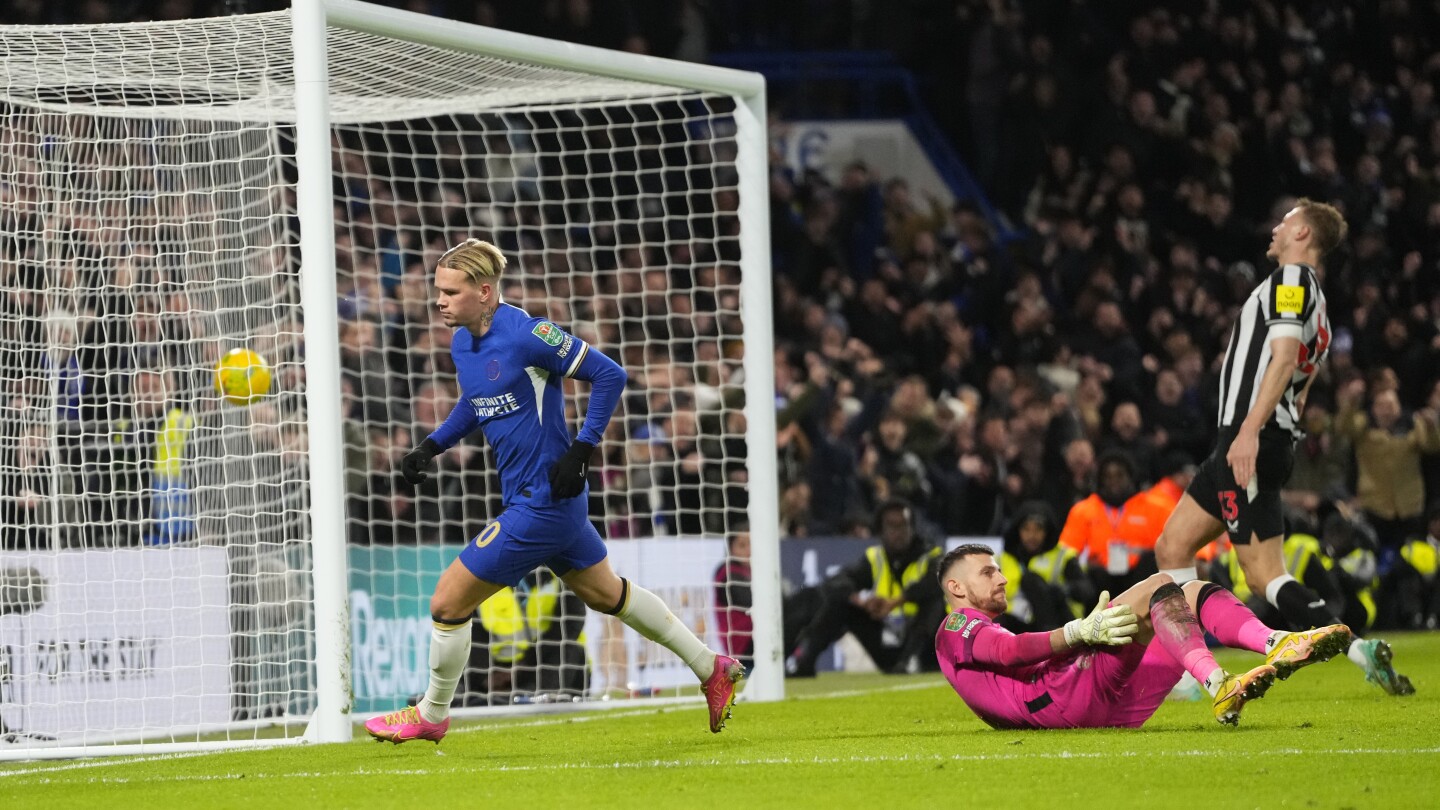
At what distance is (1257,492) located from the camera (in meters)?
7.46

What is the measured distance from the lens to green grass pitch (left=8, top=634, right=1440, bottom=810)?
5.04 meters

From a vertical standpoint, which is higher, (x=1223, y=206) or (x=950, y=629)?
(x=1223, y=206)

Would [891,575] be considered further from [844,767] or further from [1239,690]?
[844,767]

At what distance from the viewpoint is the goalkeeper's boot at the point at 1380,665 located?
24.2 ft

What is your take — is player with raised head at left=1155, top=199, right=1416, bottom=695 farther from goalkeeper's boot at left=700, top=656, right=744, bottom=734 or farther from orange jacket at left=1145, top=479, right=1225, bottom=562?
orange jacket at left=1145, top=479, right=1225, bottom=562

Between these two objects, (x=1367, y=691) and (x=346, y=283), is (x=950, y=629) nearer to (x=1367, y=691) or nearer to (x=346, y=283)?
(x=1367, y=691)

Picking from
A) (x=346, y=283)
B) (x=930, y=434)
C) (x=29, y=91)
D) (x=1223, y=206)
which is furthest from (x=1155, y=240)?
(x=29, y=91)

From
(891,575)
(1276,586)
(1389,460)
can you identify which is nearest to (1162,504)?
(891,575)

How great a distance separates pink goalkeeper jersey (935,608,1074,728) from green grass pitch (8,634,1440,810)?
0.36ft

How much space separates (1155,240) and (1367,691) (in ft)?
33.9

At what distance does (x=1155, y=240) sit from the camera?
709 inches

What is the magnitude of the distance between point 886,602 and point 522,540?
5.53m

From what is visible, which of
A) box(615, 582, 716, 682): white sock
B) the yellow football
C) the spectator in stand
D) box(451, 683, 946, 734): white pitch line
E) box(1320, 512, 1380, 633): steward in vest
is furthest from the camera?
the spectator in stand

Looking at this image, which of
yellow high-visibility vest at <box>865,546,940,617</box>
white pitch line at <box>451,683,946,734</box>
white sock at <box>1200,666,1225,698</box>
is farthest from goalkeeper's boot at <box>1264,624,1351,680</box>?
yellow high-visibility vest at <box>865,546,940,617</box>
